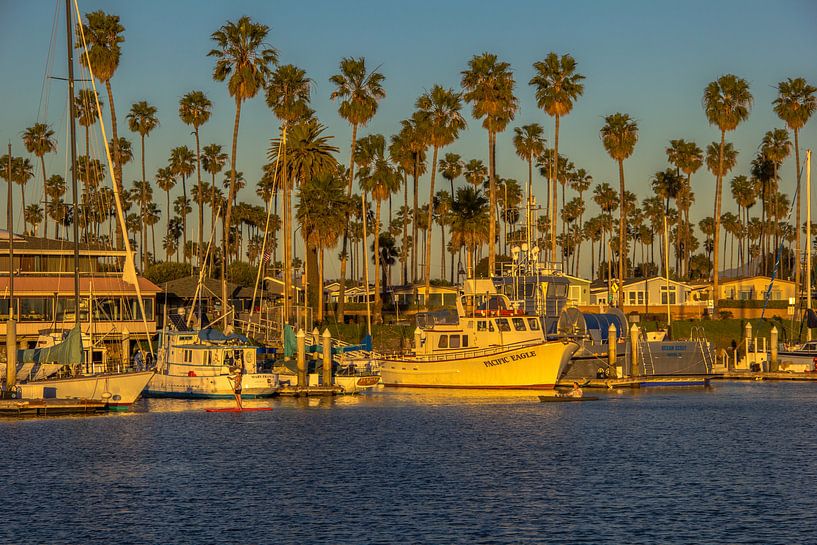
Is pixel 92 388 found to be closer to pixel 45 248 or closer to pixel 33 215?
pixel 45 248

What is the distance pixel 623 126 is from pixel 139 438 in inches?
2800

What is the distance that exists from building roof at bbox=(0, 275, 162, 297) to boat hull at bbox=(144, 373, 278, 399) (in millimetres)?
16554

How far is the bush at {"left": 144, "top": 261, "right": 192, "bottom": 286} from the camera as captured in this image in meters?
135

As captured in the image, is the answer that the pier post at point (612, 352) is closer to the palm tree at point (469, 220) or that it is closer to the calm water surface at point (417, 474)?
the calm water surface at point (417, 474)

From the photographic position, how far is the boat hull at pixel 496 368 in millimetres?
69375

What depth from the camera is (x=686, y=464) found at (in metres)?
44.7

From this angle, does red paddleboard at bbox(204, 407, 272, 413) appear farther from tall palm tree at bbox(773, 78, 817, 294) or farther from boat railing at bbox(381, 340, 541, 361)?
tall palm tree at bbox(773, 78, 817, 294)

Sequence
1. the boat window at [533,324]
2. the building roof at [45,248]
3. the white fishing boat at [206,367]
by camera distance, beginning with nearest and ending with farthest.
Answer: the white fishing boat at [206,367] < the boat window at [533,324] < the building roof at [45,248]

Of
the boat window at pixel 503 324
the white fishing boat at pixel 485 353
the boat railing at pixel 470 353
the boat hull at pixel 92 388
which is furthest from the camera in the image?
the boat window at pixel 503 324

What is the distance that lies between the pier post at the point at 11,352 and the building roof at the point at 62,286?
2245cm

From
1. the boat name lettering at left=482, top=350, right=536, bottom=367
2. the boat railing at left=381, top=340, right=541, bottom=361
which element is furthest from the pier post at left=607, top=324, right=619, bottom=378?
the boat name lettering at left=482, top=350, right=536, bottom=367

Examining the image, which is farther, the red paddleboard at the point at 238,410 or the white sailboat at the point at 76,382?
the red paddleboard at the point at 238,410

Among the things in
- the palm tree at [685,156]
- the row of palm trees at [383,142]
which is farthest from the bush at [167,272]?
the palm tree at [685,156]

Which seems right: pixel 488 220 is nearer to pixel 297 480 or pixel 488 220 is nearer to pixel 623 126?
pixel 623 126
